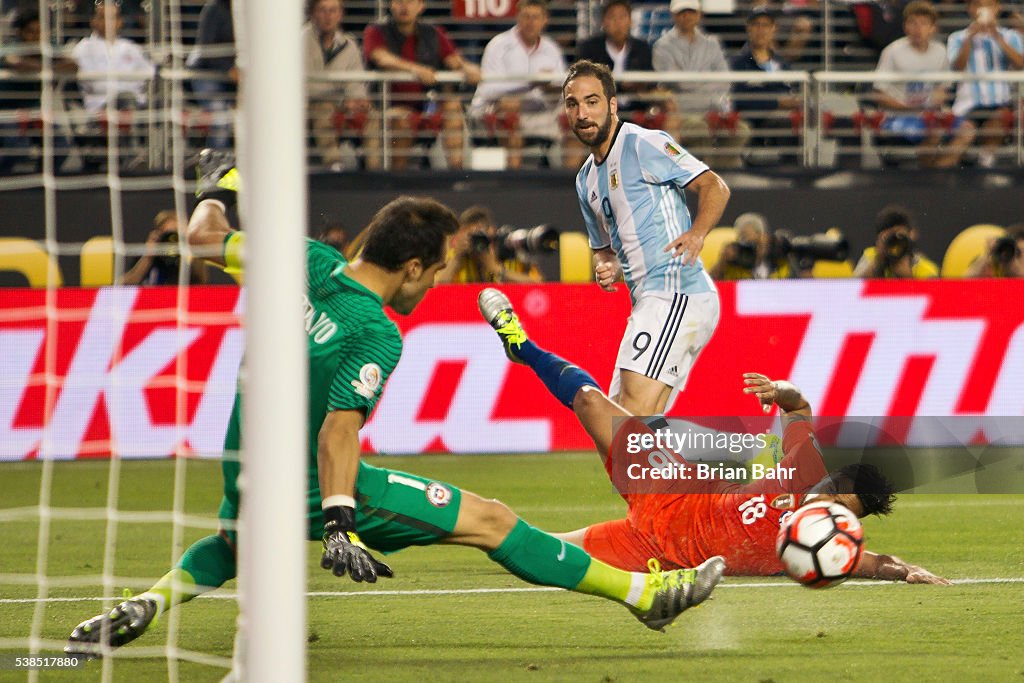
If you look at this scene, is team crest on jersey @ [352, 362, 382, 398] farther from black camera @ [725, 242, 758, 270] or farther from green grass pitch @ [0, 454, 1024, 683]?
black camera @ [725, 242, 758, 270]

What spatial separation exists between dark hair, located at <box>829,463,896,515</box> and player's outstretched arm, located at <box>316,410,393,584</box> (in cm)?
190

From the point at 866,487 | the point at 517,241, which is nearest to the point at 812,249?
the point at 517,241

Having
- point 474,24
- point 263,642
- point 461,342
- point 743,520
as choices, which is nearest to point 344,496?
point 263,642

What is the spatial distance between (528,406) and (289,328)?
7.01 meters

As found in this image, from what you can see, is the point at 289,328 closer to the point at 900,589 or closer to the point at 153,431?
the point at 900,589

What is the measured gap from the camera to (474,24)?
12.6 m

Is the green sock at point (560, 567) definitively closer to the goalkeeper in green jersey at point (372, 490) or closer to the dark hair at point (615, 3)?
the goalkeeper in green jersey at point (372, 490)

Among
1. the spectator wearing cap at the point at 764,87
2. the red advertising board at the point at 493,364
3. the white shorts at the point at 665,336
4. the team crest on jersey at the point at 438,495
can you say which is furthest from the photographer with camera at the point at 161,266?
the team crest on jersey at the point at 438,495

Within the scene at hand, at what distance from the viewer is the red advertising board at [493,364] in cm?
989

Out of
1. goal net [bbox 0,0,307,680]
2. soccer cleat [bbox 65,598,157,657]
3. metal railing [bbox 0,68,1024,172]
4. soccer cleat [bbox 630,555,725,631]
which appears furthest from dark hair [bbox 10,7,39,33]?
soccer cleat [bbox 630,555,725,631]

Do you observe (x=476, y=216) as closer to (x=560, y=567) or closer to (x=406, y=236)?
(x=406, y=236)

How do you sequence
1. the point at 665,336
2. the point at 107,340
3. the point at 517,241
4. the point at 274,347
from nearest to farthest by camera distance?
the point at 274,347, the point at 665,336, the point at 107,340, the point at 517,241

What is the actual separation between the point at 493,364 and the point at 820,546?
535 cm

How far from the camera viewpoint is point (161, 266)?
1041 cm
